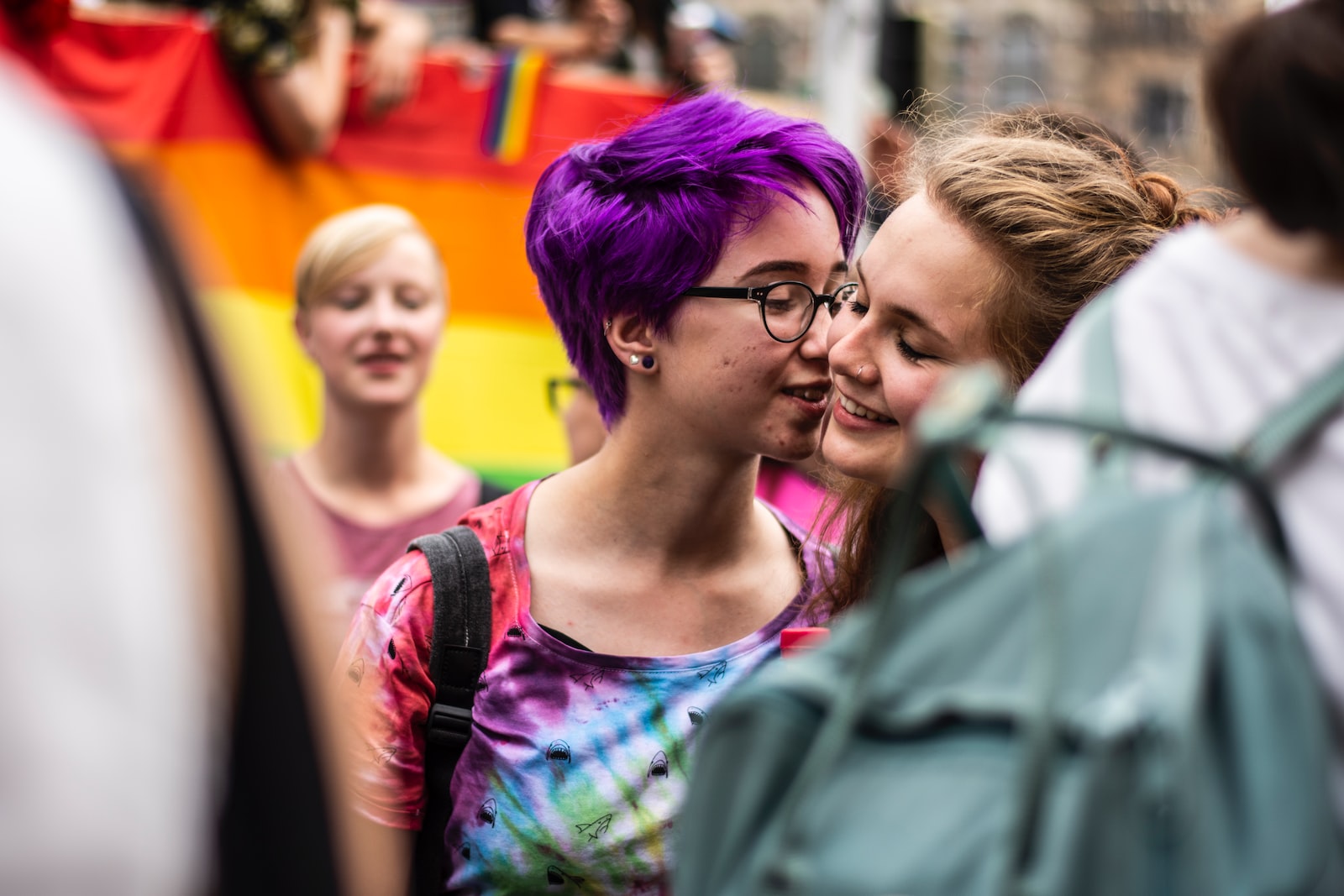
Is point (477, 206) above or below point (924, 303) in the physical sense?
below

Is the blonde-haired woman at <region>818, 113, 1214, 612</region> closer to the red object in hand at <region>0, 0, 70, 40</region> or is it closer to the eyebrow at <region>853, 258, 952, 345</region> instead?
the eyebrow at <region>853, 258, 952, 345</region>

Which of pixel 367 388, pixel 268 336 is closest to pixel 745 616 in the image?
pixel 367 388

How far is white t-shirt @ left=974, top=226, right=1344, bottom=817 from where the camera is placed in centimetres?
103

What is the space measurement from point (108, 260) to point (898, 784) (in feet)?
A: 2.10

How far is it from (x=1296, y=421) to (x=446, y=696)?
4.49 feet

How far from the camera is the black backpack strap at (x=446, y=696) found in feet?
6.79

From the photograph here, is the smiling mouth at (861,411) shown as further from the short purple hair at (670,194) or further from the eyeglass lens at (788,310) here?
the short purple hair at (670,194)

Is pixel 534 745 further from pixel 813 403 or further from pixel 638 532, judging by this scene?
pixel 813 403

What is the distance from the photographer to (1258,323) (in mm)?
1092

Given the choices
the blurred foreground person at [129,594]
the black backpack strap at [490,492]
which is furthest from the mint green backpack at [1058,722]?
the black backpack strap at [490,492]

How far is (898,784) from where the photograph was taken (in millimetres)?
1024

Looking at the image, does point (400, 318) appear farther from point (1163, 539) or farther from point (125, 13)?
point (1163, 539)

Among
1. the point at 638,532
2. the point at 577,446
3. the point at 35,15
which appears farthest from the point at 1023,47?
the point at 638,532

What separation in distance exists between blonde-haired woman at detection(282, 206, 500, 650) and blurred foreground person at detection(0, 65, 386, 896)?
111 inches
